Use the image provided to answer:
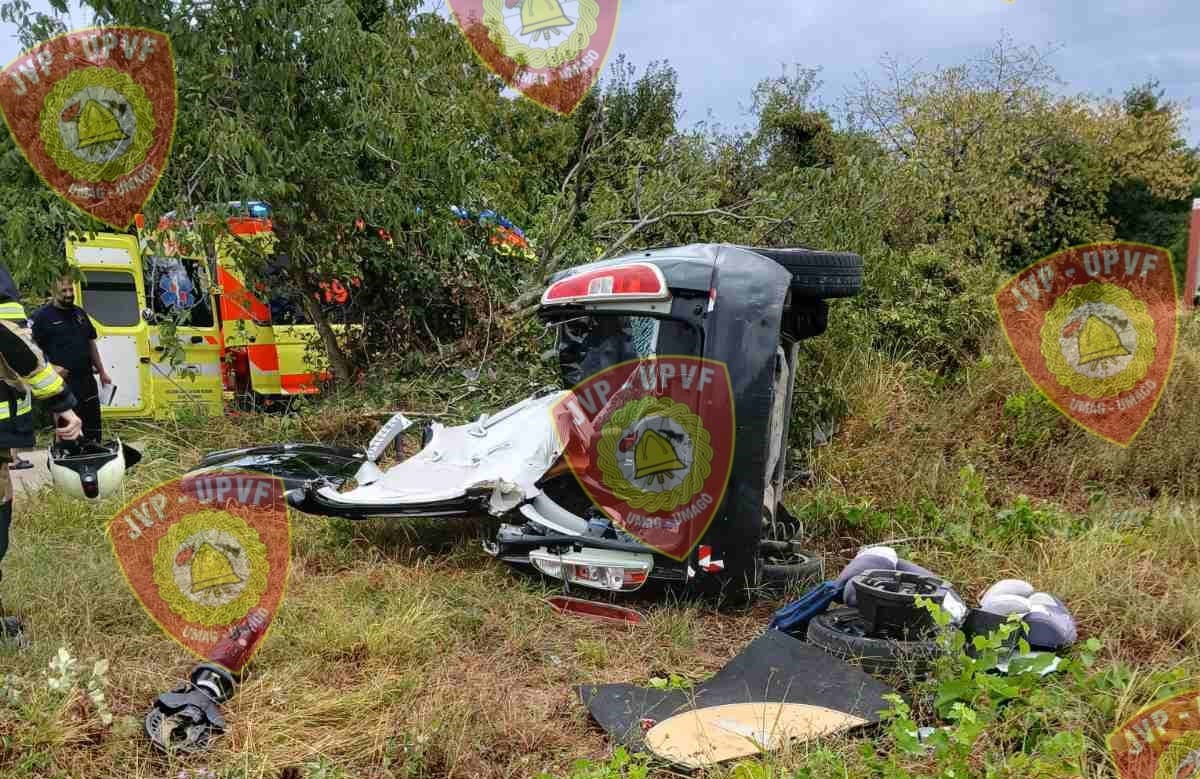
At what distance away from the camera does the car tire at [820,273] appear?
3.59 meters

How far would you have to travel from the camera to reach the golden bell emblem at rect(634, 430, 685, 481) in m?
3.61

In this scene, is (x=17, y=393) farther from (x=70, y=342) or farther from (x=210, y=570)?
(x=70, y=342)

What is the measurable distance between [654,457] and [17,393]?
2654 mm

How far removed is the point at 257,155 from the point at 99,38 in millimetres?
1352

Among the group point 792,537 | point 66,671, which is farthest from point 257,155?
point 792,537

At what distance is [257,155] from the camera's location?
5496 millimetres

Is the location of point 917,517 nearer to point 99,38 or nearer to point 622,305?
point 622,305

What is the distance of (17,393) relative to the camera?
10.8 feet

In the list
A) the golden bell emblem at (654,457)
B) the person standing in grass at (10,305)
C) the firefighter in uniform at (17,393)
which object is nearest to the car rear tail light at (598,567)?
the golden bell emblem at (654,457)

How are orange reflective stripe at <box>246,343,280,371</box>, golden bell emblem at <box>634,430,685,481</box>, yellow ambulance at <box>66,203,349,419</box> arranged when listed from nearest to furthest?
golden bell emblem at <box>634,430,685,481</box> < yellow ambulance at <box>66,203,349,419</box> < orange reflective stripe at <box>246,343,280,371</box>

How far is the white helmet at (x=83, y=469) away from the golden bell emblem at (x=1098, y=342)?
6253mm

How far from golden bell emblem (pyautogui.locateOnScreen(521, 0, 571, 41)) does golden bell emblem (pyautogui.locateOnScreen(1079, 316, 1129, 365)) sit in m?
4.52

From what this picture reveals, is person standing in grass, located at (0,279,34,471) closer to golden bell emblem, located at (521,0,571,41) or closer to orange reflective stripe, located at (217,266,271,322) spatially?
golden bell emblem, located at (521,0,571,41)

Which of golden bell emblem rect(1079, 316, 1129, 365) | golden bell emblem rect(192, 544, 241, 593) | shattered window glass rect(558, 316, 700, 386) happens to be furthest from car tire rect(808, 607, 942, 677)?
golden bell emblem rect(1079, 316, 1129, 365)
